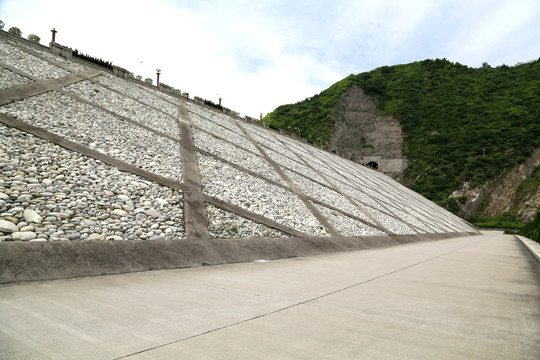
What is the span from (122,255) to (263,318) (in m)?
2.89

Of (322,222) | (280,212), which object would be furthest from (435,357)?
(322,222)

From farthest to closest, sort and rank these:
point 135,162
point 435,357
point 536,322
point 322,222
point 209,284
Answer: point 322,222 < point 135,162 < point 209,284 < point 536,322 < point 435,357

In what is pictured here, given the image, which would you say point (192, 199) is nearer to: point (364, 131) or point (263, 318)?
point (263, 318)

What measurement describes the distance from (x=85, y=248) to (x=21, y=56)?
12208 mm

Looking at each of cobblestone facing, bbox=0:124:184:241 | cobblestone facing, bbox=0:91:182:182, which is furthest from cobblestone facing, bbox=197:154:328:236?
cobblestone facing, bbox=0:124:184:241

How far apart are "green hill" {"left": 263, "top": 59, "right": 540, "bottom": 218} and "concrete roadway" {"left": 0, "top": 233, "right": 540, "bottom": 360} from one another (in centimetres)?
5240

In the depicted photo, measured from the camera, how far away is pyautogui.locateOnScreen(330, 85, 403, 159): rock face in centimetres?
7175

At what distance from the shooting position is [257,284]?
14.4ft

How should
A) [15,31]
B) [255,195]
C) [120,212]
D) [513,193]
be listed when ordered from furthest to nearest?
1. [513,193]
2. [15,31]
3. [255,195]
4. [120,212]

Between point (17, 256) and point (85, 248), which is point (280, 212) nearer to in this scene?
point (85, 248)

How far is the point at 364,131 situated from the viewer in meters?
77.1

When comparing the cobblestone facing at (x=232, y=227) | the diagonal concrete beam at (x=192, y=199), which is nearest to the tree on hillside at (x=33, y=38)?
the diagonal concrete beam at (x=192, y=199)

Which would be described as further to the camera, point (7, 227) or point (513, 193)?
point (513, 193)

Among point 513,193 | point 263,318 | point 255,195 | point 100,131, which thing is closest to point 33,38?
point 100,131
